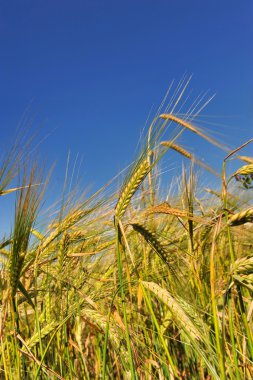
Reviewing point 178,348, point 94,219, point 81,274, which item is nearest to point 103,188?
point 94,219

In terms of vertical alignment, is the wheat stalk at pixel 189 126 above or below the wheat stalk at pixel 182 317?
above

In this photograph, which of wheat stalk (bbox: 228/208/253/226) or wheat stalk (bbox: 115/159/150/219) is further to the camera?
wheat stalk (bbox: 115/159/150/219)

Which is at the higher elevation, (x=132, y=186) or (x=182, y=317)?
(x=132, y=186)

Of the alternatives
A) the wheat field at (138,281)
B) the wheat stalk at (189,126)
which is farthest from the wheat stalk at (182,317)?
the wheat stalk at (189,126)

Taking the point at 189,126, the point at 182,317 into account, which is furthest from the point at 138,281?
the point at 189,126

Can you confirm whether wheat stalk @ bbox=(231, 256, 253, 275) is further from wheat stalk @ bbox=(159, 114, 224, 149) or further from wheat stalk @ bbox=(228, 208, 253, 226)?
wheat stalk @ bbox=(159, 114, 224, 149)

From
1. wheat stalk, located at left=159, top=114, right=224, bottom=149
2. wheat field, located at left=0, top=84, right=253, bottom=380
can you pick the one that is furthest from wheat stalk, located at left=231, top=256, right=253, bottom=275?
wheat stalk, located at left=159, top=114, right=224, bottom=149

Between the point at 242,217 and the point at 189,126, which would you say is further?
the point at 189,126

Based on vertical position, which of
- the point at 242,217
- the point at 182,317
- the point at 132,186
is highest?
the point at 132,186

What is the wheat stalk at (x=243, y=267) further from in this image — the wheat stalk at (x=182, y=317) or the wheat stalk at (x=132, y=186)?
the wheat stalk at (x=132, y=186)

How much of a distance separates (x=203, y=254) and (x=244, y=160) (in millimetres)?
429

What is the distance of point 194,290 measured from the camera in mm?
1528

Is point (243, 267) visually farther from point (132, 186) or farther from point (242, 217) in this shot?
point (132, 186)

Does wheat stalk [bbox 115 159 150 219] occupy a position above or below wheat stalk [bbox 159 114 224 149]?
below
